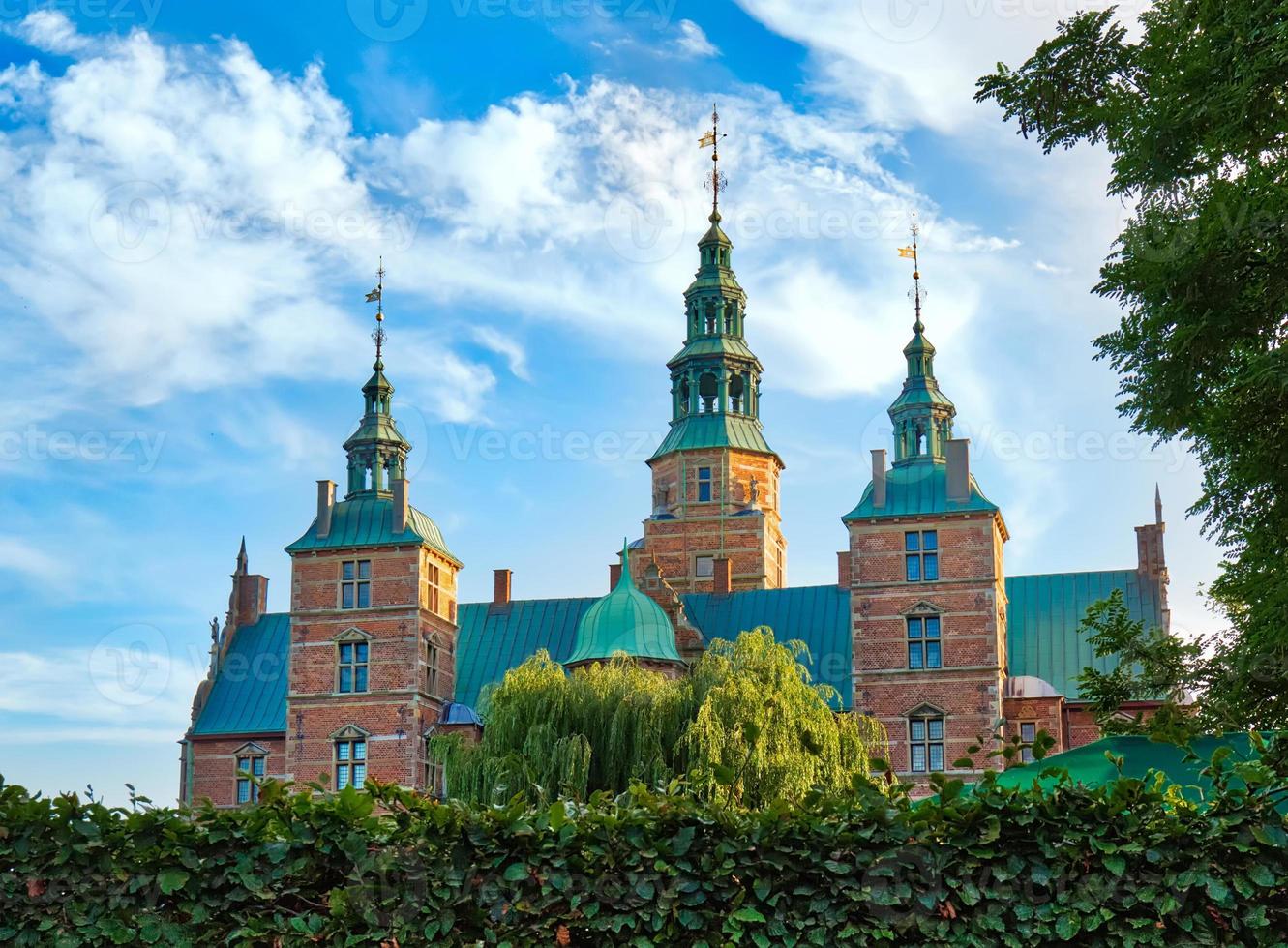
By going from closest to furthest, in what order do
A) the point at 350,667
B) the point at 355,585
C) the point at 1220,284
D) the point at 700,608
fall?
the point at 1220,284
the point at 350,667
the point at 355,585
the point at 700,608

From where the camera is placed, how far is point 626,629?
133ft

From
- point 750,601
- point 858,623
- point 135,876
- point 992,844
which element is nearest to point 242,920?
point 135,876

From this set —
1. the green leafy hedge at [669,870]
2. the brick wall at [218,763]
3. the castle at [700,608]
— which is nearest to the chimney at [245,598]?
Result: the castle at [700,608]

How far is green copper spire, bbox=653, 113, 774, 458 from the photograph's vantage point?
159ft

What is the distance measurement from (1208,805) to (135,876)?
685 cm

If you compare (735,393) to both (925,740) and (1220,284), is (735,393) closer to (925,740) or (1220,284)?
(925,740)

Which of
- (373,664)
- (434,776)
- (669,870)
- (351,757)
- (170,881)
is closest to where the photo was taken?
(669,870)

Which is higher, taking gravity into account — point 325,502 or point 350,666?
point 325,502

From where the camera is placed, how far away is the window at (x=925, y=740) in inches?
1544

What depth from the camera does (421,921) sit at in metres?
10.1

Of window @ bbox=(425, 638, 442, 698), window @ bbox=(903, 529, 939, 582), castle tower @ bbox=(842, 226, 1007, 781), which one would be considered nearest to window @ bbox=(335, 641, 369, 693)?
window @ bbox=(425, 638, 442, 698)

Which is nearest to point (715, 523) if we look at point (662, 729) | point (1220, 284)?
point (662, 729)

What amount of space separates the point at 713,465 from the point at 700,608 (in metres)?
4.59

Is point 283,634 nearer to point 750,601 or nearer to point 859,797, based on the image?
point 750,601
